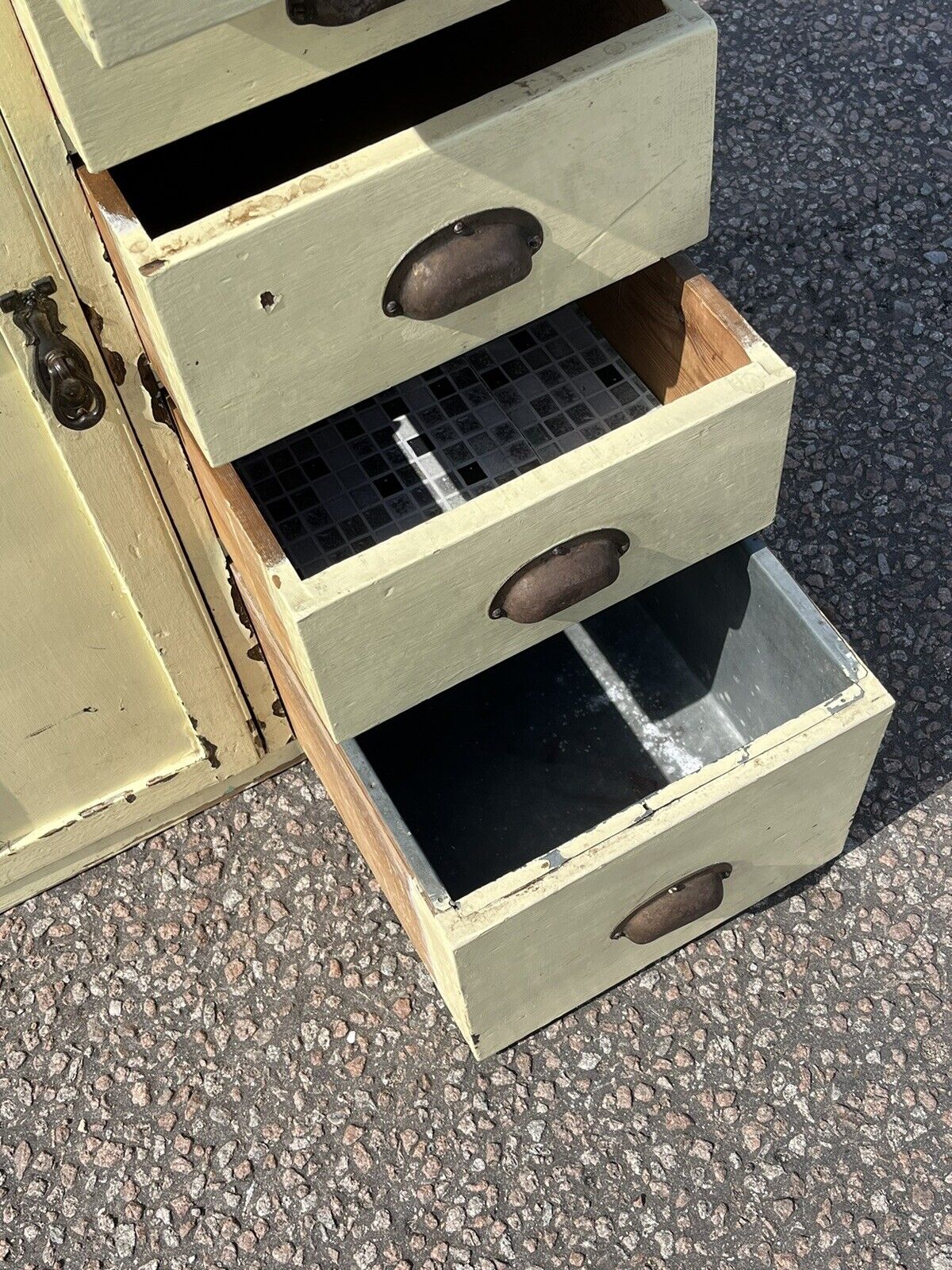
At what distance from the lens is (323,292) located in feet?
3.59

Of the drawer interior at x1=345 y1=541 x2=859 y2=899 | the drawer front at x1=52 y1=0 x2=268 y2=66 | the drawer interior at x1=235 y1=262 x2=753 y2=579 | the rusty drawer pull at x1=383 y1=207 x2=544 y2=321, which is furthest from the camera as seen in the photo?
the drawer interior at x1=345 y1=541 x2=859 y2=899

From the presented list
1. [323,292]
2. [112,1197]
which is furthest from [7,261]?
[112,1197]

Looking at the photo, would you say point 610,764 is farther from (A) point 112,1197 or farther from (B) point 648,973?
(A) point 112,1197

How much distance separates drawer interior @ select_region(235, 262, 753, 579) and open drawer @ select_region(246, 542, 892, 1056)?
0.14 m

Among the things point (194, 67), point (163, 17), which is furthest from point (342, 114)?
point (163, 17)

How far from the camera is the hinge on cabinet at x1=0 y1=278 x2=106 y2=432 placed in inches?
46.8

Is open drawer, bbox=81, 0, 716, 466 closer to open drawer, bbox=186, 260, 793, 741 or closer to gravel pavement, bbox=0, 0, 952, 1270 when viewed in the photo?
open drawer, bbox=186, 260, 793, 741

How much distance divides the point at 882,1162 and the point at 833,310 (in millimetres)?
1238

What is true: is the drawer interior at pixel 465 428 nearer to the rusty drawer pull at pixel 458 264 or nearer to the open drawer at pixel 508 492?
the open drawer at pixel 508 492

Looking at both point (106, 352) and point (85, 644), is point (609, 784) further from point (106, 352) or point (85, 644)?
point (106, 352)

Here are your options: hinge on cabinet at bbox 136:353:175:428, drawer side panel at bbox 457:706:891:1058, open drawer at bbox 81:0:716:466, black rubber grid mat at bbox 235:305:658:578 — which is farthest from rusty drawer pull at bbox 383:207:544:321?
drawer side panel at bbox 457:706:891:1058

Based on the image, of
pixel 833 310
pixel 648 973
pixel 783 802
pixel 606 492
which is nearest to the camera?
pixel 606 492

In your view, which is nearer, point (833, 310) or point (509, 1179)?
point (509, 1179)

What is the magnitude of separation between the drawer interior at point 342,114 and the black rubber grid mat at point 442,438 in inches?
10.7
